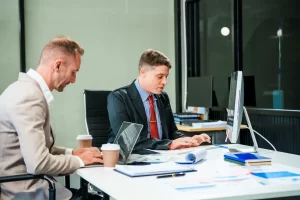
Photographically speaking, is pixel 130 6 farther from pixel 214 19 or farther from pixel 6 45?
pixel 6 45

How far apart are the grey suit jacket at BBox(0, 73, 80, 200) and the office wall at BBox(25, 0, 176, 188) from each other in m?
2.82

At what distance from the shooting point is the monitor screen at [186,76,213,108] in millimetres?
4480

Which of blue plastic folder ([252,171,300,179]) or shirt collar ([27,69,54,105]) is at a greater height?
shirt collar ([27,69,54,105])

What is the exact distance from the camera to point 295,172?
74.6 inches

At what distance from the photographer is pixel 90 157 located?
2.03 m

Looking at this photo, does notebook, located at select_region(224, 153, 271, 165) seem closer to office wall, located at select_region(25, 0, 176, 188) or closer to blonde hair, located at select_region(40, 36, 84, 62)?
blonde hair, located at select_region(40, 36, 84, 62)

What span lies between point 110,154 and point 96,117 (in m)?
1.52

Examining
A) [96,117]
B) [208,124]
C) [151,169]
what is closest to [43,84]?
[151,169]

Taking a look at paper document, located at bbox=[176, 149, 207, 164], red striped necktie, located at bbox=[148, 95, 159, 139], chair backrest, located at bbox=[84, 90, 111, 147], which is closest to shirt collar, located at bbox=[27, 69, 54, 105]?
paper document, located at bbox=[176, 149, 207, 164]

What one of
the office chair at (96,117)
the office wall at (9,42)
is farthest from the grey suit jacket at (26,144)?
the office wall at (9,42)

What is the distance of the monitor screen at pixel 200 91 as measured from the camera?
4480mm

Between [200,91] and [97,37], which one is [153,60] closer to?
[200,91]

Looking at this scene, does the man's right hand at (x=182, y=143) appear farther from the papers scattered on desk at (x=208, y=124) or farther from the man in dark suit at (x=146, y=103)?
the papers scattered on desk at (x=208, y=124)

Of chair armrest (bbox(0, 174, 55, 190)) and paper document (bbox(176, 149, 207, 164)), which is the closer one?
chair armrest (bbox(0, 174, 55, 190))
